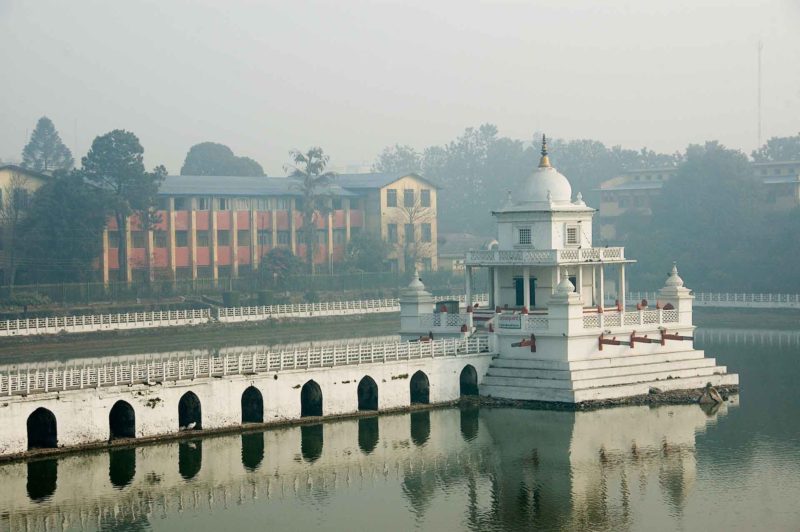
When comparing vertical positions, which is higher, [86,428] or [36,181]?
[36,181]

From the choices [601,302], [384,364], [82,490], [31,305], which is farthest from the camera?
[31,305]

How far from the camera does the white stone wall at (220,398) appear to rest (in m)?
43.7

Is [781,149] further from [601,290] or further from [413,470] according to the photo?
[413,470]

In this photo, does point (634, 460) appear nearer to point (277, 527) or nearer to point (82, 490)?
point (277, 527)

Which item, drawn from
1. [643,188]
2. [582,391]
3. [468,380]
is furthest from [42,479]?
[643,188]

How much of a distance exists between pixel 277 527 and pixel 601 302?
25649 millimetres

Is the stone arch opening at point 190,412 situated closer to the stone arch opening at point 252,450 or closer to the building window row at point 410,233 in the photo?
the stone arch opening at point 252,450

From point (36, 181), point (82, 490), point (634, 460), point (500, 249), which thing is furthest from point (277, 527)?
point (36, 181)

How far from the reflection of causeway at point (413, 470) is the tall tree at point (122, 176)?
5349 cm

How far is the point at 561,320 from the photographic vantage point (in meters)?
53.9

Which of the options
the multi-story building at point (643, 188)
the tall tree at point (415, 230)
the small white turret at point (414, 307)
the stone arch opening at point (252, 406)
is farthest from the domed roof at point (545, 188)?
the multi-story building at point (643, 188)

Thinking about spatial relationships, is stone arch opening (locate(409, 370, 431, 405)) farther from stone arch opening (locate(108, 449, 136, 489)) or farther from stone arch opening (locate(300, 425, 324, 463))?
stone arch opening (locate(108, 449, 136, 489))

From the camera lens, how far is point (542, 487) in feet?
136

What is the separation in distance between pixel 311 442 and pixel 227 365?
4245 millimetres
